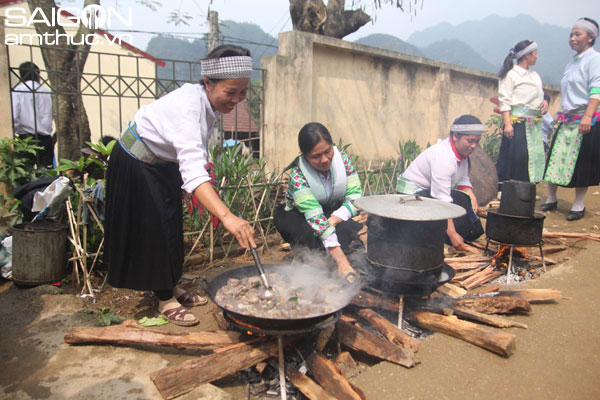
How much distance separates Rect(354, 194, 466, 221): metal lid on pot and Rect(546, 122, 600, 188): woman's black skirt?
405 centimetres

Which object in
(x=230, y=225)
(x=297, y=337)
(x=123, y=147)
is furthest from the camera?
(x=123, y=147)

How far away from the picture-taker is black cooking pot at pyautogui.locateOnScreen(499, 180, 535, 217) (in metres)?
4.23

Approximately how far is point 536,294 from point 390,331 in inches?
61.5

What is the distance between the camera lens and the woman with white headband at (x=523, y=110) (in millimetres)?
6393

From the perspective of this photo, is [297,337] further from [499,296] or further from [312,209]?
[499,296]

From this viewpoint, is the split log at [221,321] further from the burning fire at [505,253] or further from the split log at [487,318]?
the burning fire at [505,253]

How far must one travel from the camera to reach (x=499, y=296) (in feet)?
11.5

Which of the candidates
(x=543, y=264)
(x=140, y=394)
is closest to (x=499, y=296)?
(x=543, y=264)

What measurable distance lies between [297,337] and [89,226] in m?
2.64

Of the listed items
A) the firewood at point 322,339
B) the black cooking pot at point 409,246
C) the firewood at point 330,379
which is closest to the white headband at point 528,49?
the black cooking pot at point 409,246

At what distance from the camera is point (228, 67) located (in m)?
2.77

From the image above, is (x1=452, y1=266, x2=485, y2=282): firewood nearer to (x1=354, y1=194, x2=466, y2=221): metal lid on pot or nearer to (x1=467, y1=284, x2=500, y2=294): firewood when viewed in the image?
(x1=467, y1=284, x2=500, y2=294): firewood

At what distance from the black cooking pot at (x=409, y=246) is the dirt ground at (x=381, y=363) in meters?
0.55

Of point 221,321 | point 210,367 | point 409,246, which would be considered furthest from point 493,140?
point 210,367
